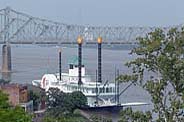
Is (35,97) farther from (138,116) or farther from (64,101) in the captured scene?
(138,116)

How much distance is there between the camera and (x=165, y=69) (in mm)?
5223

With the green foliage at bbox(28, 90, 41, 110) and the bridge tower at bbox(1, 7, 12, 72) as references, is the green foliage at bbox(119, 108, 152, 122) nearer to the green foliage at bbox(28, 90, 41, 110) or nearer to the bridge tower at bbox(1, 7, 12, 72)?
the green foliage at bbox(28, 90, 41, 110)

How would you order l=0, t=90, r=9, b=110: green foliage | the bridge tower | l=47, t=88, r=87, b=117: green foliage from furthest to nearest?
the bridge tower, l=47, t=88, r=87, b=117: green foliage, l=0, t=90, r=9, b=110: green foliage

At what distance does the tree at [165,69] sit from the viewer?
5199 millimetres

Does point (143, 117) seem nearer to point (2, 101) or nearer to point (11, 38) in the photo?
point (2, 101)

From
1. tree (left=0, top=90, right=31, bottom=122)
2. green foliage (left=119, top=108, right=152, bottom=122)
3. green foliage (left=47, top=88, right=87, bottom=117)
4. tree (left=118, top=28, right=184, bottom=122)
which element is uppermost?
tree (left=118, top=28, right=184, bottom=122)

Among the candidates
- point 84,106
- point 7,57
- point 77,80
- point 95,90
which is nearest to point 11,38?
point 7,57

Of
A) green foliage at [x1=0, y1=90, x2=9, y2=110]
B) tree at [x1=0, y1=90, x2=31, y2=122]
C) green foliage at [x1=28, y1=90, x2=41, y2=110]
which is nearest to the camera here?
tree at [x1=0, y1=90, x2=31, y2=122]

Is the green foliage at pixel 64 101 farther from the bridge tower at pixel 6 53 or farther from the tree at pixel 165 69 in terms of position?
the bridge tower at pixel 6 53

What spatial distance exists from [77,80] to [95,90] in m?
2.72

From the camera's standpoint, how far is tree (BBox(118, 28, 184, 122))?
5199 millimetres

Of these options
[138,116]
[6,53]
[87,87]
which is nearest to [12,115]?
[138,116]

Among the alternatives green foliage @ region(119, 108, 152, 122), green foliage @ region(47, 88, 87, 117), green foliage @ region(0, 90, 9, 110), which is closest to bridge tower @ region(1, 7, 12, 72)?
green foliage @ region(47, 88, 87, 117)

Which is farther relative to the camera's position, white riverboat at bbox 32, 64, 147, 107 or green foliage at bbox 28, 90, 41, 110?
white riverboat at bbox 32, 64, 147, 107
